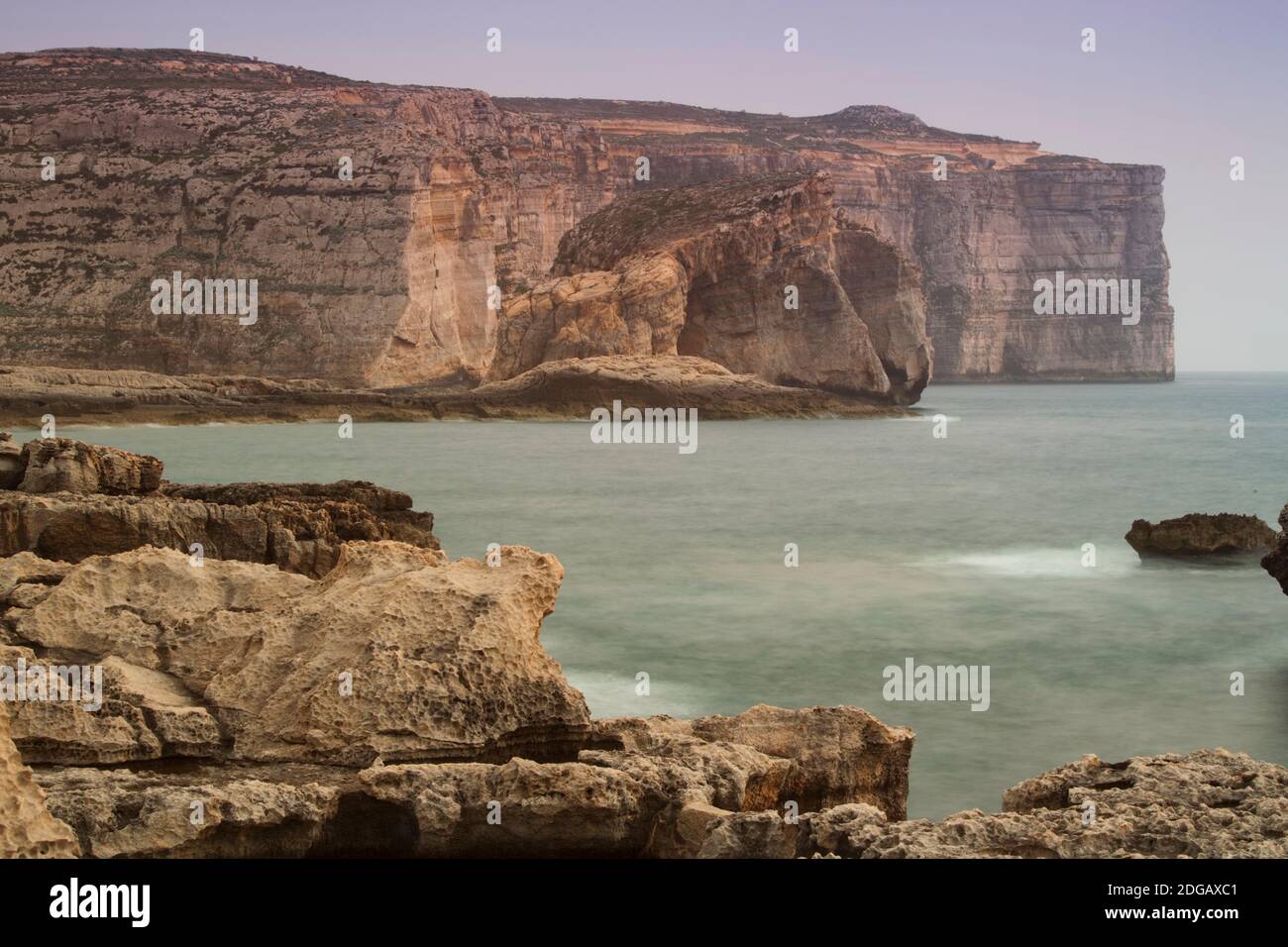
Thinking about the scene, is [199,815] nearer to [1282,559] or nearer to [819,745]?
[819,745]

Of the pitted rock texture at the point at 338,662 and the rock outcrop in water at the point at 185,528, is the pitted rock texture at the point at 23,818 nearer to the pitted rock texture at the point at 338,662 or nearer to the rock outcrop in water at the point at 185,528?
the pitted rock texture at the point at 338,662

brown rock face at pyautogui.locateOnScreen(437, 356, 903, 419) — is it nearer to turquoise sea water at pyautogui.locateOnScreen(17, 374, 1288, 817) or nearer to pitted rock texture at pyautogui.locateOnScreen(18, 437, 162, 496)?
turquoise sea water at pyautogui.locateOnScreen(17, 374, 1288, 817)

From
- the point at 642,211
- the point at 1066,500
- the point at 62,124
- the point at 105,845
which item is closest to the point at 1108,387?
the point at 642,211

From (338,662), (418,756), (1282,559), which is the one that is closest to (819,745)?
(418,756)

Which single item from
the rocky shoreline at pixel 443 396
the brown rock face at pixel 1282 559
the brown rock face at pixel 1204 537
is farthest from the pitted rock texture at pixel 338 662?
the rocky shoreline at pixel 443 396

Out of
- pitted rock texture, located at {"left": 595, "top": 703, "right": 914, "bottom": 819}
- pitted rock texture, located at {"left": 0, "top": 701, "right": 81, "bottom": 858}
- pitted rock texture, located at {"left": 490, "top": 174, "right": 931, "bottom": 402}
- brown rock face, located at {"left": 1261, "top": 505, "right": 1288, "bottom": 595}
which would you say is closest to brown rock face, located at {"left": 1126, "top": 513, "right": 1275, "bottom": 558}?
brown rock face, located at {"left": 1261, "top": 505, "right": 1288, "bottom": 595}
